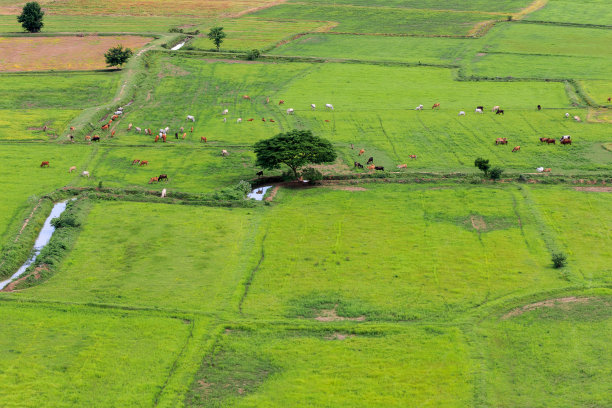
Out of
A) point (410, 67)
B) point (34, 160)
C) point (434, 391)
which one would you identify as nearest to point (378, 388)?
point (434, 391)

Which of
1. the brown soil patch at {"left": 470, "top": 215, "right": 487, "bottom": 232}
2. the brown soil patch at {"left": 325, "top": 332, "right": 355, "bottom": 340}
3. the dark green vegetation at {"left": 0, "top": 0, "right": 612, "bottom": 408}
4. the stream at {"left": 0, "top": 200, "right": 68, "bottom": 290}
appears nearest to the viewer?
the dark green vegetation at {"left": 0, "top": 0, "right": 612, "bottom": 408}

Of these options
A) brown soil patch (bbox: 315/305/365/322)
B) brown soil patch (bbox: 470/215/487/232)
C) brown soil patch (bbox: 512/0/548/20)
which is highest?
brown soil patch (bbox: 512/0/548/20)

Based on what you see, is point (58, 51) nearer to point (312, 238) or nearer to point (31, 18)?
point (31, 18)

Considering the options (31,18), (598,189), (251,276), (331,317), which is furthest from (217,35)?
(331,317)

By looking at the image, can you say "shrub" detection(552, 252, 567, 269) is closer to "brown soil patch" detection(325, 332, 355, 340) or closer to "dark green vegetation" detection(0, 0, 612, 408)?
"dark green vegetation" detection(0, 0, 612, 408)

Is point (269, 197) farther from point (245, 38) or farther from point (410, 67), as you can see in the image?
point (245, 38)

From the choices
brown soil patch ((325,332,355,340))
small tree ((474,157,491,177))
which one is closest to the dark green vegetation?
brown soil patch ((325,332,355,340))

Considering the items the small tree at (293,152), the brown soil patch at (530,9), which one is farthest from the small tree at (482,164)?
the brown soil patch at (530,9)

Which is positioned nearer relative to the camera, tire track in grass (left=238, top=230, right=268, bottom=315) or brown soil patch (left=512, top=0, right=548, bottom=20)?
tire track in grass (left=238, top=230, right=268, bottom=315)
